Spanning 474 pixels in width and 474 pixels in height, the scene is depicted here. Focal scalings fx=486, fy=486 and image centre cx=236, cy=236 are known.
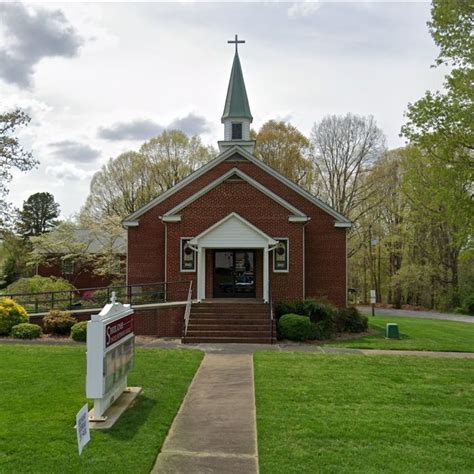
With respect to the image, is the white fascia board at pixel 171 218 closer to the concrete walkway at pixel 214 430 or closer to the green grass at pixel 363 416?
the green grass at pixel 363 416

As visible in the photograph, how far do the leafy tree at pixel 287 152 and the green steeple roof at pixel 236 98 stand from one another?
50.5ft

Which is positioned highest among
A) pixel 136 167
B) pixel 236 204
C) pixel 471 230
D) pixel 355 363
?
pixel 136 167

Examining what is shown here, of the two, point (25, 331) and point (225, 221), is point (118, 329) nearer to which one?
point (25, 331)

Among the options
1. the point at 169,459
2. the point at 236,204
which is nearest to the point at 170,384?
the point at 169,459

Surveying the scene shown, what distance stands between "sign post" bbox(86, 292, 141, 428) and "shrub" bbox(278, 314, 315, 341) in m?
8.56

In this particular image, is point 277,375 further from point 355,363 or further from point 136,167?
point 136,167

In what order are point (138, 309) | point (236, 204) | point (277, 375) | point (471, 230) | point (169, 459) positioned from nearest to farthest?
point (169, 459) < point (277, 375) < point (471, 230) < point (138, 309) < point (236, 204)

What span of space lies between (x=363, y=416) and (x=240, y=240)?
1216 centimetres

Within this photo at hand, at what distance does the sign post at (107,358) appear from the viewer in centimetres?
698

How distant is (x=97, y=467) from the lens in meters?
5.33

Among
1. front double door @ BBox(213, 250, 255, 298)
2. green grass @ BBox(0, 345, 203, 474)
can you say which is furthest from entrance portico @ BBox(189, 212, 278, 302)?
green grass @ BBox(0, 345, 203, 474)

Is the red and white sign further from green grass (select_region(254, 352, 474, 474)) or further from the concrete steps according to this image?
the concrete steps

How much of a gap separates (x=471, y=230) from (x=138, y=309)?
1193 cm

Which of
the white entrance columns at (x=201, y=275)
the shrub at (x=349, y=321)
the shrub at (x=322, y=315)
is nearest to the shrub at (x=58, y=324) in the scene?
the white entrance columns at (x=201, y=275)
